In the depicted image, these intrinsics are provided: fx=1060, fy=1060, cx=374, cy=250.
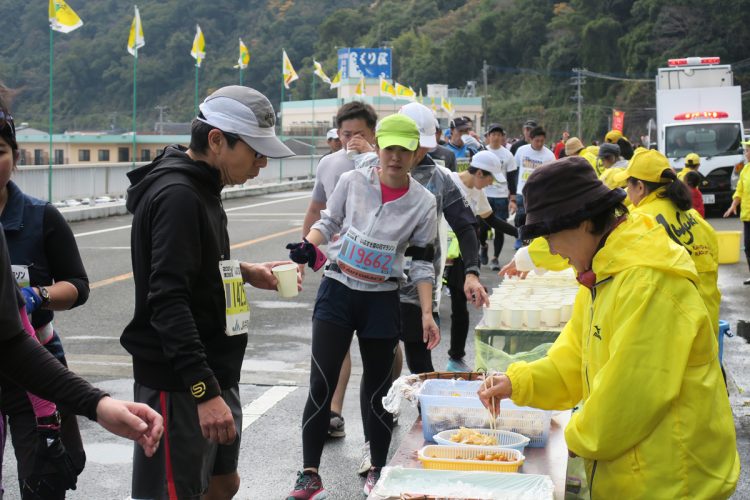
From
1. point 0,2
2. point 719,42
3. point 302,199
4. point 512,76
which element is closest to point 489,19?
point 512,76

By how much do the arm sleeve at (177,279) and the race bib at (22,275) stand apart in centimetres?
83

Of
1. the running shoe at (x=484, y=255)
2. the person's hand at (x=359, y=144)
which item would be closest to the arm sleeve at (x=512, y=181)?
the running shoe at (x=484, y=255)

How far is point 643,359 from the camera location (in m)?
2.98

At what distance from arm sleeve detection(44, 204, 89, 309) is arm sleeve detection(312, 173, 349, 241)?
4.90 ft

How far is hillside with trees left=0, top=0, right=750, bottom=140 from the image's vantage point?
4220 inches

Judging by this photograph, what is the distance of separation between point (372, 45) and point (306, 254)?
501 feet

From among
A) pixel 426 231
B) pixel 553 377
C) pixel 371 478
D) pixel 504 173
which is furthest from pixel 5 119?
pixel 504 173

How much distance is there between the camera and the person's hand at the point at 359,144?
6801 mm

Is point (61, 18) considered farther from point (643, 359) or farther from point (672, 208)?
point (643, 359)

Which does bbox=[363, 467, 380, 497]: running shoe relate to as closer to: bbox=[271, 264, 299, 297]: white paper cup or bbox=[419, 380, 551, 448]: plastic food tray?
bbox=[419, 380, 551, 448]: plastic food tray

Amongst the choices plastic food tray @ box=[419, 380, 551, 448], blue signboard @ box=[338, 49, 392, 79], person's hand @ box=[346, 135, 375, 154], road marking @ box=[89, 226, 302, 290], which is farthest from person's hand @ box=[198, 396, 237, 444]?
blue signboard @ box=[338, 49, 392, 79]

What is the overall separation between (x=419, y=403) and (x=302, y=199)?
27439mm

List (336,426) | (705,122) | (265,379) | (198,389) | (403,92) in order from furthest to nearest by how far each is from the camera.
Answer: (403,92)
(705,122)
(265,379)
(336,426)
(198,389)

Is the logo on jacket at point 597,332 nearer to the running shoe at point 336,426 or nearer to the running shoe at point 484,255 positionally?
the running shoe at point 336,426
